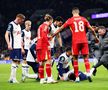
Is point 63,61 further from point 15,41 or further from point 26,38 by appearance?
point 15,41

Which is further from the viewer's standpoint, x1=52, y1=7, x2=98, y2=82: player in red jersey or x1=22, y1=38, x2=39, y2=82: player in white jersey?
x1=22, y1=38, x2=39, y2=82: player in white jersey

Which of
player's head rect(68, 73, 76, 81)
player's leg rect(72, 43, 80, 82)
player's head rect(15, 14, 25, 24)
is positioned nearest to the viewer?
player's leg rect(72, 43, 80, 82)

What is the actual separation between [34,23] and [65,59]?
27.2 meters

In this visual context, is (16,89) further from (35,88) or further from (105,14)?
(105,14)

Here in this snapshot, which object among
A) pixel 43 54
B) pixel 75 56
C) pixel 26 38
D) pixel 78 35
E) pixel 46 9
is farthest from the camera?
pixel 46 9

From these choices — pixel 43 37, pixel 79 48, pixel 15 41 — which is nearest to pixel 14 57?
pixel 15 41

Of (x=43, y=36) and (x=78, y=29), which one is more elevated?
(x=78, y=29)

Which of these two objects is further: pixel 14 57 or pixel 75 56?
pixel 14 57

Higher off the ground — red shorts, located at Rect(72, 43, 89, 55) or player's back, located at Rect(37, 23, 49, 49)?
player's back, located at Rect(37, 23, 49, 49)

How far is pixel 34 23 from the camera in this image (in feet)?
130

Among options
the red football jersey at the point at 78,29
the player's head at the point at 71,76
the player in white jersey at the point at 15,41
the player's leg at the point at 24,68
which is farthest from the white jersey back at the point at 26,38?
the red football jersey at the point at 78,29

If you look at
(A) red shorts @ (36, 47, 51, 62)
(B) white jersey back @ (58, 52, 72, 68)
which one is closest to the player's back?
(A) red shorts @ (36, 47, 51, 62)

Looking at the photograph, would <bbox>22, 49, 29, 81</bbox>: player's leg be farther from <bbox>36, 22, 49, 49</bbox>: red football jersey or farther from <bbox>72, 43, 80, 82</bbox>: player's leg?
<bbox>72, 43, 80, 82</bbox>: player's leg

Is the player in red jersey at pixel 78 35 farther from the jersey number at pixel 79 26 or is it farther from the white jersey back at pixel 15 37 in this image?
the white jersey back at pixel 15 37
